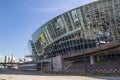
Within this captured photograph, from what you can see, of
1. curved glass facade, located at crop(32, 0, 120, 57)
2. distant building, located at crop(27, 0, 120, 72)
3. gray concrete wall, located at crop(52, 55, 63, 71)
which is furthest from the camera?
gray concrete wall, located at crop(52, 55, 63, 71)

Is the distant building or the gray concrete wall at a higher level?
the distant building

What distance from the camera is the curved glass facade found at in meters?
57.2

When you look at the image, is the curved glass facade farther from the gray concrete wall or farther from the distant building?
the gray concrete wall

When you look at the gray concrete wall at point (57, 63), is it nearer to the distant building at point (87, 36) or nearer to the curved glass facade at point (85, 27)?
the distant building at point (87, 36)

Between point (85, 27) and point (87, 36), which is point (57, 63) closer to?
point (87, 36)

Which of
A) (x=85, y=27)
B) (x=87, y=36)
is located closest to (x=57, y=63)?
(x=87, y=36)

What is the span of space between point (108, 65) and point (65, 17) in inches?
846

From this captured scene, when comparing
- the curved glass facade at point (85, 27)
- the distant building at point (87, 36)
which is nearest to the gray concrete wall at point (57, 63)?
the distant building at point (87, 36)

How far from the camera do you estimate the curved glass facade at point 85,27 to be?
57188 mm

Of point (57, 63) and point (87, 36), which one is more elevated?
point (87, 36)

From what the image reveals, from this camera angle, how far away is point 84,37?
2489 inches

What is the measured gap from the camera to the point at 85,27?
6178 centimetres

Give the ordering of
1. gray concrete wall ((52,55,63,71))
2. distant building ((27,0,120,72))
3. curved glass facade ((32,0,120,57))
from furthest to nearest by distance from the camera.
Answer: gray concrete wall ((52,55,63,71))
curved glass facade ((32,0,120,57))
distant building ((27,0,120,72))

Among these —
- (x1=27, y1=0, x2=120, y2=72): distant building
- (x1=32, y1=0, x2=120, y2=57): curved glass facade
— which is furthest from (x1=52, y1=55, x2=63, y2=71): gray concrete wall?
(x1=32, y1=0, x2=120, y2=57): curved glass facade
